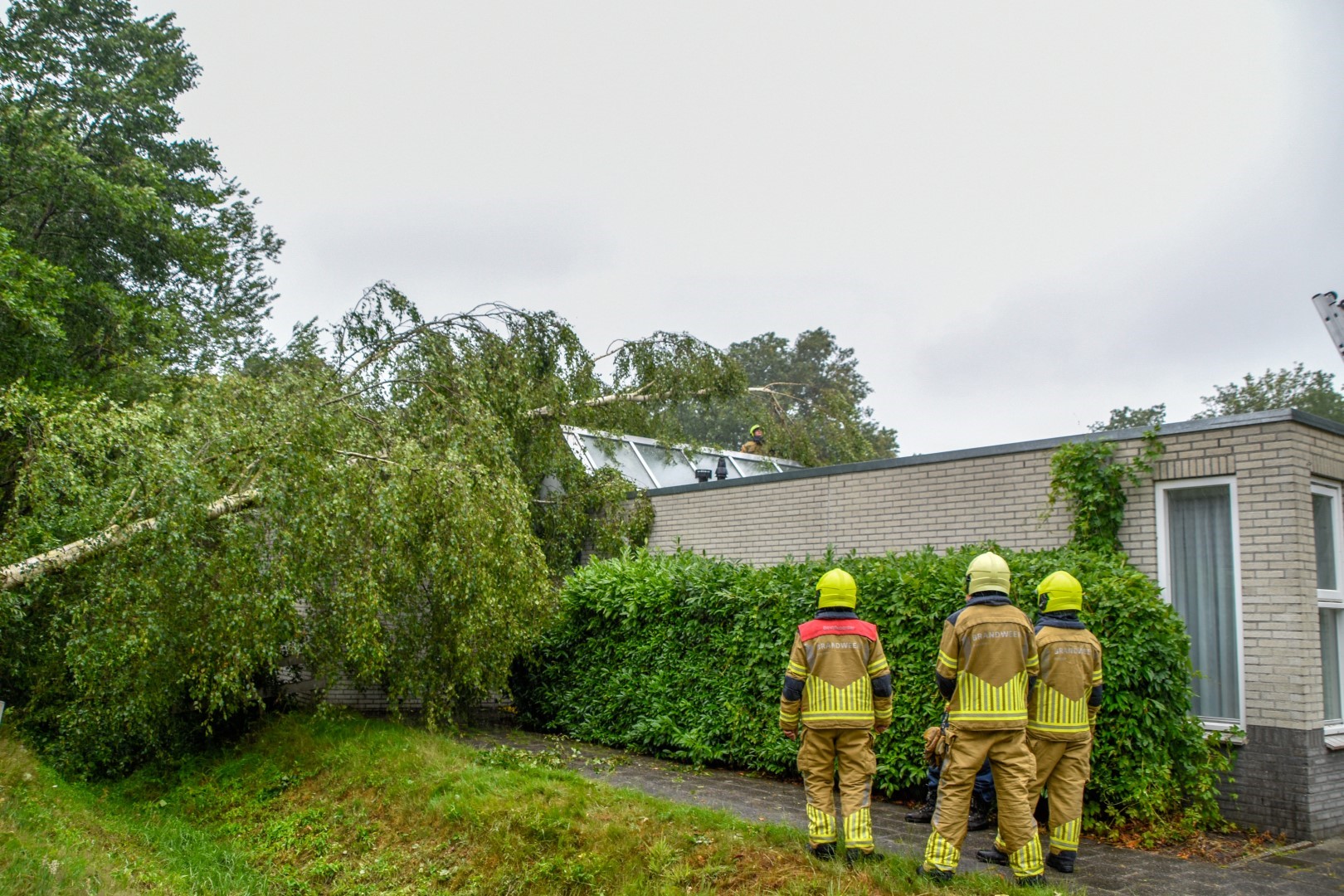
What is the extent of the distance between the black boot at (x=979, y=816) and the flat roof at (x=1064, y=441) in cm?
317

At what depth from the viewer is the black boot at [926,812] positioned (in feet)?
23.1

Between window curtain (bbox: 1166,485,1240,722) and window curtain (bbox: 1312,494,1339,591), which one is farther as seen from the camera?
window curtain (bbox: 1312,494,1339,591)

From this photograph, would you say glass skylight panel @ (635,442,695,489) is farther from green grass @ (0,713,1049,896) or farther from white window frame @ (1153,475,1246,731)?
white window frame @ (1153,475,1246,731)

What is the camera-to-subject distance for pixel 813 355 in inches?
1822

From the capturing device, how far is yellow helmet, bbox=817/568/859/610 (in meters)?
5.85

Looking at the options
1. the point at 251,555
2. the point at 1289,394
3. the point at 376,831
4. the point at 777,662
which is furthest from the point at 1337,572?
the point at 1289,394

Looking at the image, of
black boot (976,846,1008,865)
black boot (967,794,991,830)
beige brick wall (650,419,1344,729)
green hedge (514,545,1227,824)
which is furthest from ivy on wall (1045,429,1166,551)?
black boot (976,846,1008,865)

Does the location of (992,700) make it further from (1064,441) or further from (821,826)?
(1064,441)

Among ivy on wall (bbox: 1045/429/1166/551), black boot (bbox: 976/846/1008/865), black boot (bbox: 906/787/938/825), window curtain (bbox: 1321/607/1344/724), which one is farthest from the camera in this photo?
ivy on wall (bbox: 1045/429/1166/551)

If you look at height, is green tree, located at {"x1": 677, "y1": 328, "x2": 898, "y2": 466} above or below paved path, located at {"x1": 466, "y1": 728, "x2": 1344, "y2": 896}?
above

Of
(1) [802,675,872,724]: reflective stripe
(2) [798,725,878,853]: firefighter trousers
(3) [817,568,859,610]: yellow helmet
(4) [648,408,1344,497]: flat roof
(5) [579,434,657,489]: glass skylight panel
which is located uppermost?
(5) [579,434,657,489]: glass skylight panel

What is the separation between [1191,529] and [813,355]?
3881 centimetres

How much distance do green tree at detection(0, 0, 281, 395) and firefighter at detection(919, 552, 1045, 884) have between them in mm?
10461

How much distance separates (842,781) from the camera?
5707 millimetres
